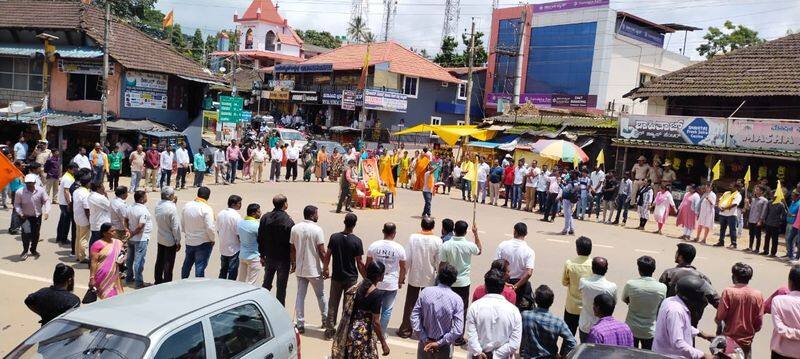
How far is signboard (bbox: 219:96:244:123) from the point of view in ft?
88.7

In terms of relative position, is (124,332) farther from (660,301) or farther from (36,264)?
(36,264)

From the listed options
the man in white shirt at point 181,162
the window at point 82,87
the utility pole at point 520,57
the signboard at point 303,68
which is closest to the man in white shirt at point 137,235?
the man in white shirt at point 181,162

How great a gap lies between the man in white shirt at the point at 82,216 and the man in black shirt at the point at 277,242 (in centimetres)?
422

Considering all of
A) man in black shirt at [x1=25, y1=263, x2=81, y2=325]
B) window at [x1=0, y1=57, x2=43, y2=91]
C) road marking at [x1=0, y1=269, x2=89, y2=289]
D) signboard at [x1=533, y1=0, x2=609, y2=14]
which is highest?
signboard at [x1=533, y1=0, x2=609, y2=14]

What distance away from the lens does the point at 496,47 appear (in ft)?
165

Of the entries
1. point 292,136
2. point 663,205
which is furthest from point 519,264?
point 292,136

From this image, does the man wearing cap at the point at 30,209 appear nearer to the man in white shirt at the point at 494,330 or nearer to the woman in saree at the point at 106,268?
the woman in saree at the point at 106,268

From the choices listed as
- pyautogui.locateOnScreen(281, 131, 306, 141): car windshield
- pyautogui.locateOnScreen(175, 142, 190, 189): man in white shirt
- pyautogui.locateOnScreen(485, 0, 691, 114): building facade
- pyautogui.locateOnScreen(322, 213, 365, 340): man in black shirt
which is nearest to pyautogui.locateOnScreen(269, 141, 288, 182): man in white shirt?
pyautogui.locateOnScreen(175, 142, 190, 189): man in white shirt

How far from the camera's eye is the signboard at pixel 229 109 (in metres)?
27.0

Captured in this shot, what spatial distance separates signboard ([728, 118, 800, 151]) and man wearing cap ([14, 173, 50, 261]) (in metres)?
21.1

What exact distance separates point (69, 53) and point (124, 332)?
25491mm

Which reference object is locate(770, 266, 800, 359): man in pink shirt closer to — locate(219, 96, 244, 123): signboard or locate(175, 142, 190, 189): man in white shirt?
locate(175, 142, 190, 189): man in white shirt

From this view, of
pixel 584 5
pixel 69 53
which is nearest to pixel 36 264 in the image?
pixel 69 53

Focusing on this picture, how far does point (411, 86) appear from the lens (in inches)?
1812
